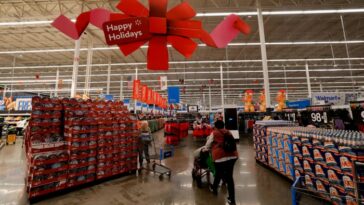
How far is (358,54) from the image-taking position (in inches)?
572

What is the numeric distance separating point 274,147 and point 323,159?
5.40 ft

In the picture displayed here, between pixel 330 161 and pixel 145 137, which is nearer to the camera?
pixel 330 161

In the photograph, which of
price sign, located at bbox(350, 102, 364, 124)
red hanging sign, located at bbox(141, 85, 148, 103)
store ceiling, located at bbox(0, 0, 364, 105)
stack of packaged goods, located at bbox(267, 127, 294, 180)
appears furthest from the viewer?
red hanging sign, located at bbox(141, 85, 148, 103)

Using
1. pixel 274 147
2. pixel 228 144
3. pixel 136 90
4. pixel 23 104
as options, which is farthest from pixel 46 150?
pixel 23 104

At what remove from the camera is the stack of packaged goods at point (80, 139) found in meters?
3.74

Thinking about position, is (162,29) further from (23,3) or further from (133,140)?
(23,3)

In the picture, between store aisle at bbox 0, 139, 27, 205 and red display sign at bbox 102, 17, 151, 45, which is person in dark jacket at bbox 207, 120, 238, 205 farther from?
store aisle at bbox 0, 139, 27, 205

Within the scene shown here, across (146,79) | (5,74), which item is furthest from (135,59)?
(5,74)

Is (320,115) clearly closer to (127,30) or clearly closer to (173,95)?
(127,30)

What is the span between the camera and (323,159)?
2.92 meters

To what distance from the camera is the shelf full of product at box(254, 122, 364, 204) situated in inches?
92.1

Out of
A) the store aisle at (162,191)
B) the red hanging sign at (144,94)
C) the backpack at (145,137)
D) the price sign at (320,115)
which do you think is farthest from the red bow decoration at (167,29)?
the red hanging sign at (144,94)

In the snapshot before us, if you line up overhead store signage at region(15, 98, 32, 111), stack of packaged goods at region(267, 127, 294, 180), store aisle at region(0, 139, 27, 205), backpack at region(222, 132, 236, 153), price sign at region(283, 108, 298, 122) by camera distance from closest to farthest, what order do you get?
backpack at region(222, 132, 236, 153) → store aisle at region(0, 139, 27, 205) → stack of packaged goods at region(267, 127, 294, 180) → price sign at region(283, 108, 298, 122) → overhead store signage at region(15, 98, 32, 111)

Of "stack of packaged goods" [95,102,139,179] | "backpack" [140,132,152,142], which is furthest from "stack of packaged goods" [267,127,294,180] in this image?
"stack of packaged goods" [95,102,139,179]
